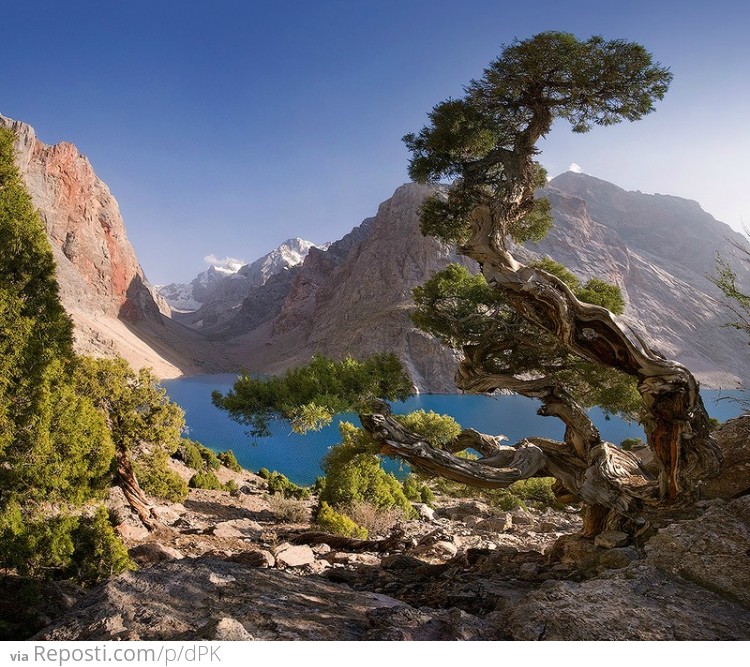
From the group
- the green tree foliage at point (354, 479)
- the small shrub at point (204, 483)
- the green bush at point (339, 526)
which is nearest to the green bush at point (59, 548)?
the green bush at point (339, 526)

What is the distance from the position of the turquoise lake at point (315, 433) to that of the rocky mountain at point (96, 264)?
1158 inches

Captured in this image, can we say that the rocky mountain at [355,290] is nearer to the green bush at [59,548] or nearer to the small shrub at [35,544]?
the green bush at [59,548]

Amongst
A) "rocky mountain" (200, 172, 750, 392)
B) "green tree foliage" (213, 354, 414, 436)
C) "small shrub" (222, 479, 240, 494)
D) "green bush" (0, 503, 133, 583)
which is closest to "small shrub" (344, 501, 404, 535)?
"green tree foliage" (213, 354, 414, 436)

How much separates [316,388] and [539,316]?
204 inches

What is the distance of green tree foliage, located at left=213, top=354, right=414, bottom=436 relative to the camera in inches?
357

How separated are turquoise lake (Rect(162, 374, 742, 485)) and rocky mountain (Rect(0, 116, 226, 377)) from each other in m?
29.4

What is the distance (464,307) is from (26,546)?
687 centimetres

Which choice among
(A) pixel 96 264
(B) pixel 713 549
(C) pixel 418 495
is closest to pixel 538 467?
(B) pixel 713 549

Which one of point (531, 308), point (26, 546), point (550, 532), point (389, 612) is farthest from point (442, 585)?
point (550, 532)

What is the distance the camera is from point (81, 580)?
536 cm

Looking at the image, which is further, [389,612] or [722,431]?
[722,431]

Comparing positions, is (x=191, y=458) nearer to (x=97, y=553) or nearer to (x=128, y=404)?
(x=128, y=404)
